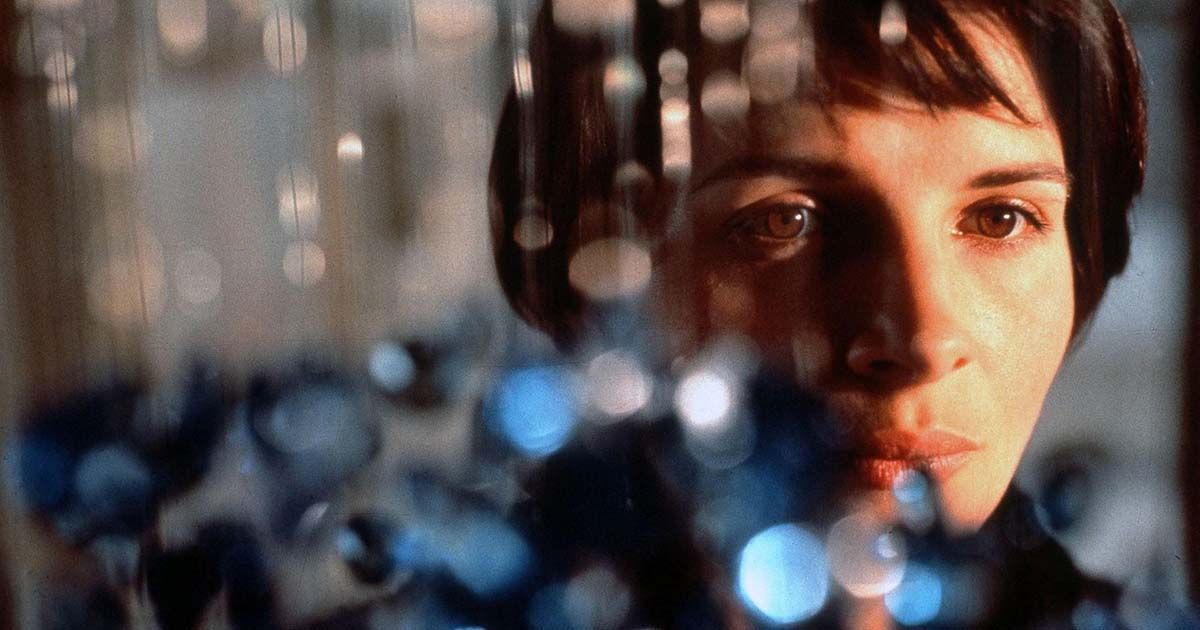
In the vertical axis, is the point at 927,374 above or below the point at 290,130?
below

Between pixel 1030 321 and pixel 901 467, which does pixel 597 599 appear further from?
pixel 1030 321

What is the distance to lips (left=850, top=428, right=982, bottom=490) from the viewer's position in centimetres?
59

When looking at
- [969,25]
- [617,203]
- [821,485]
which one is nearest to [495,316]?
[617,203]

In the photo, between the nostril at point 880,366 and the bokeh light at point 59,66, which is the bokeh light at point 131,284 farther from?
the nostril at point 880,366

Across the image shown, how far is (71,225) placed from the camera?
639 millimetres

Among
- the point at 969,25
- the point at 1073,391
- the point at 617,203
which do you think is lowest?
the point at 1073,391

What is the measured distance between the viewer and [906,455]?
0.60 meters

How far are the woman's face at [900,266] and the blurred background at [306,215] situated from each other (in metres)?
0.05

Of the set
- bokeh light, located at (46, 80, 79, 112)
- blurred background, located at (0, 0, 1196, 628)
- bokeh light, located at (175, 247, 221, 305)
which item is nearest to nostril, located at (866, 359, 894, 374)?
blurred background, located at (0, 0, 1196, 628)

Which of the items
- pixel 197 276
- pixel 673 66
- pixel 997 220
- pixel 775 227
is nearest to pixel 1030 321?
pixel 997 220

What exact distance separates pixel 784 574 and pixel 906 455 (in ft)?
0.37

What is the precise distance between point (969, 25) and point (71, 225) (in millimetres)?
615

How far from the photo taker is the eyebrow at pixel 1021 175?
22.5 inches

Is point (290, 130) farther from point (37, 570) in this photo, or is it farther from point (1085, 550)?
point (1085, 550)
